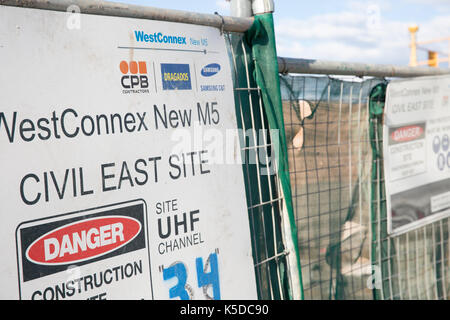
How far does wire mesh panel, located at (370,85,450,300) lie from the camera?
338cm

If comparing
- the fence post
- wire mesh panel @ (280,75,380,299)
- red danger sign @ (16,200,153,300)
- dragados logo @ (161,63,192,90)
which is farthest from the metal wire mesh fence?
red danger sign @ (16,200,153,300)

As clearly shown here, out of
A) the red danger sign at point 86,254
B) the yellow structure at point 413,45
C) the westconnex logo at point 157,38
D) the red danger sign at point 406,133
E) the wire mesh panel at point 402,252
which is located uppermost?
the yellow structure at point 413,45

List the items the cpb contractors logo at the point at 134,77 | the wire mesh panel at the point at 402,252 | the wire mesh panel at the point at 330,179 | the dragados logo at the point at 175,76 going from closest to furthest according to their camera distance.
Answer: the cpb contractors logo at the point at 134,77, the dragados logo at the point at 175,76, the wire mesh panel at the point at 330,179, the wire mesh panel at the point at 402,252

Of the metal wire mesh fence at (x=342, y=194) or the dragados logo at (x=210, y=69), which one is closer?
the dragados logo at (x=210, y=69)

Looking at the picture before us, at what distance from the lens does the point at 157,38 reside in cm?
201

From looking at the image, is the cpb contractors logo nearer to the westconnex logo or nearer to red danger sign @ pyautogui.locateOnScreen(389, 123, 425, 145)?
the westconnex logo

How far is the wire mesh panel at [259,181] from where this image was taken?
2.40 m

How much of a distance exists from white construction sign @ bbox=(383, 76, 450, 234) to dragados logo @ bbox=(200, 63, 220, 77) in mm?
1608

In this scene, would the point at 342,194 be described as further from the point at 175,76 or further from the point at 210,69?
the point at 175,76

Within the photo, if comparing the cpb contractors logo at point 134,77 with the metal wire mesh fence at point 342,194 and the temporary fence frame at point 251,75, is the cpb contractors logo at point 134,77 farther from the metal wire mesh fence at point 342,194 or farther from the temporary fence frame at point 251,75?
the metal wire mesh fence at point 342,194

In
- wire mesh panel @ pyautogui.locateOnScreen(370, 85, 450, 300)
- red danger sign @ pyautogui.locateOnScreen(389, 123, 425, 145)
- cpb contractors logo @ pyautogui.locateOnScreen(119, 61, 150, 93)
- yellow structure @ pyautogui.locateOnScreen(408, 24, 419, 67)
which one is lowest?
wire mesh panel @ pyautogui.locateOnScreen(370, 85, 450, 300)

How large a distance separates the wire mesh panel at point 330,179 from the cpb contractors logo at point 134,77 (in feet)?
3.40

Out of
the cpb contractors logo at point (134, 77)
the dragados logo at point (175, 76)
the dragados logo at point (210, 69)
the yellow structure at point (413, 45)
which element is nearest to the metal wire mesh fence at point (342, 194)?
the dragados logo at point (210, 69)

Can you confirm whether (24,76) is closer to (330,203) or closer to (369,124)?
(330,203)
